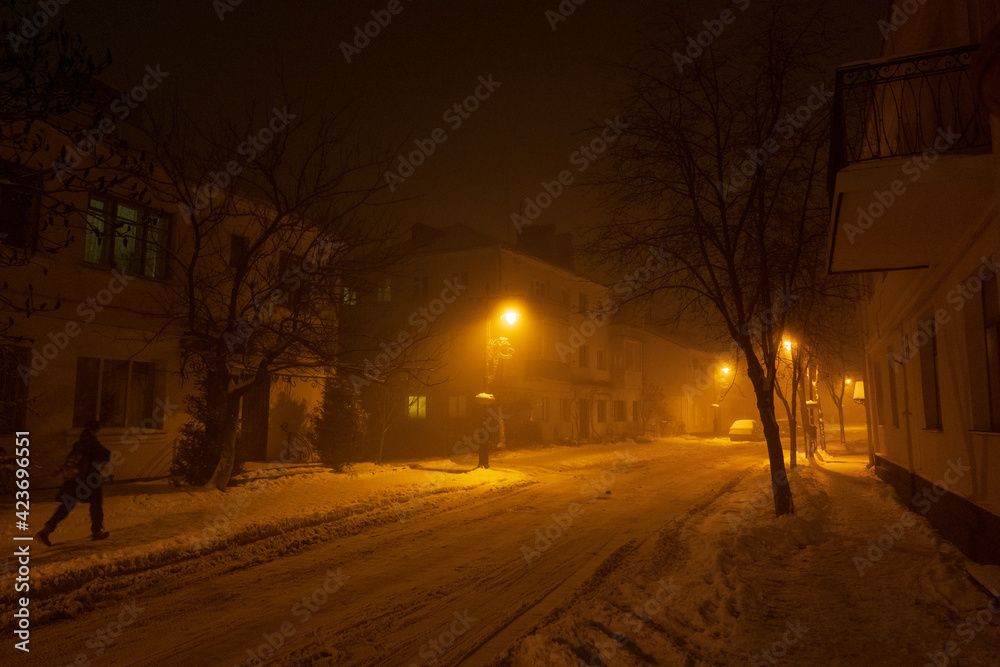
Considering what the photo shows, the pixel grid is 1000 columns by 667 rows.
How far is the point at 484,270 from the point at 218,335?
69.2ft

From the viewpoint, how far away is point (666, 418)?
47.7m

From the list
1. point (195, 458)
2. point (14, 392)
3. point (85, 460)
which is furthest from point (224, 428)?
point (85, 460)

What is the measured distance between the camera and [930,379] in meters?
10.5

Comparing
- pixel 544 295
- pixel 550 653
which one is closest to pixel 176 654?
pixel 550 653

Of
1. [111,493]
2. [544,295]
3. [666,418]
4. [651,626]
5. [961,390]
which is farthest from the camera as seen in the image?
[666,418]

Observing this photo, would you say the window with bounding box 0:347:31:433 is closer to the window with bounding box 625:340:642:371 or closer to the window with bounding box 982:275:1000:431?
the window with bounding box 982:275:1000:431

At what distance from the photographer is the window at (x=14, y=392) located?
11.7 m

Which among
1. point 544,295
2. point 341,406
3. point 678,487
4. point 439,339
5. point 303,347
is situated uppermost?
point 544,295

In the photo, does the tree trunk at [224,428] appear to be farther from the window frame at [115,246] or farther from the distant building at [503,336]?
the distant building at [503,336]

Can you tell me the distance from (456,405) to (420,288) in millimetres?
6643

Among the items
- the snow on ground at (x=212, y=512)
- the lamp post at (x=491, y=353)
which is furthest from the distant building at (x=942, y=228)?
the lamp post at (x=491, y=353)

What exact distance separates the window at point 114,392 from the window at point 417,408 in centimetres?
1814

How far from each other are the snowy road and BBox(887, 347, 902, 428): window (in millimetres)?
6256

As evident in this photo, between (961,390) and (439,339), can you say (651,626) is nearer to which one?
(961,390)
